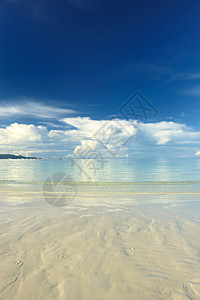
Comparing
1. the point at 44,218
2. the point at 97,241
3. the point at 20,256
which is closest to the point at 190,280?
the point at 97,241

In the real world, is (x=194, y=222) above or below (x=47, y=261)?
below

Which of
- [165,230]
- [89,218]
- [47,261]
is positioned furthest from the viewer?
[89,218]

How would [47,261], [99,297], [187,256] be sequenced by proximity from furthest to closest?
[187,256] < [47,261] < [99,297]

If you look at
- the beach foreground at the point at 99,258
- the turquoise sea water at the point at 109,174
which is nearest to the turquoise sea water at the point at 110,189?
the turquoise sea water at the point at 109,174

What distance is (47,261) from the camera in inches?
210

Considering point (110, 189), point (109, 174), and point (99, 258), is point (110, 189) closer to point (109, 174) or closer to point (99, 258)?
point (99, 258)

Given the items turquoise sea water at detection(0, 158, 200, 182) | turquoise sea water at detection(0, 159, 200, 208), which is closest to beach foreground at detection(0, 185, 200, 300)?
turquoise sea water at detection(0, 159, 200, 208)

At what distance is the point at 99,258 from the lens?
558cm

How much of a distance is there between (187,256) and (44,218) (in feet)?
23.5

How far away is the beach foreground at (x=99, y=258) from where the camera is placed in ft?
13.8

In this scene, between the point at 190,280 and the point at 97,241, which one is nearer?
the point at 190,280

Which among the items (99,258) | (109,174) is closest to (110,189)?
(99,258)

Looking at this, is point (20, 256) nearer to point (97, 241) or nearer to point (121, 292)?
point (97, 241)

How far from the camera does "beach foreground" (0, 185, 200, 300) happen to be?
4203mm
